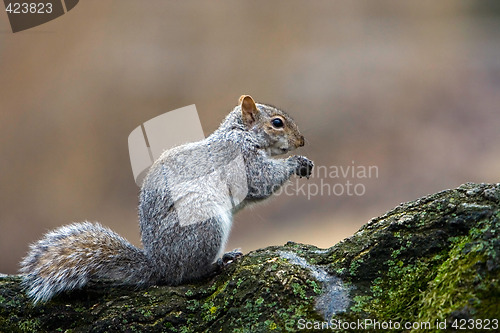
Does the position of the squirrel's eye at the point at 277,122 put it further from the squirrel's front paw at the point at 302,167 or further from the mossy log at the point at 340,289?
the mossy log at the point at 340,289

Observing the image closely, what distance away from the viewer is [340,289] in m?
1.95

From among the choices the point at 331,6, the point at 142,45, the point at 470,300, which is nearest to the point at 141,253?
the point at 470,300

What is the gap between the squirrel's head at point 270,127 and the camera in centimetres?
322

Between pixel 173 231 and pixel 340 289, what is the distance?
88 centimetres

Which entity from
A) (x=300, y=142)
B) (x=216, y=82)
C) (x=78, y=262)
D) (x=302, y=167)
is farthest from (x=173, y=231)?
(x=216, y=82)

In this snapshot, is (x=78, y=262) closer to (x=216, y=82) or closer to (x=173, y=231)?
(x=173, y=231)

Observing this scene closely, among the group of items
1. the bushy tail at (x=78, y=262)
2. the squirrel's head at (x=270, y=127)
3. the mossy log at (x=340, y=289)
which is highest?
the squirrel's head at (x=270, y=127)

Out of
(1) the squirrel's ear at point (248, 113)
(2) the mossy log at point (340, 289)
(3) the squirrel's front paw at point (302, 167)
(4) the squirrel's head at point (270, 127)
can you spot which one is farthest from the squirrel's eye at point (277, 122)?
(2) the mossy log at point (340, 289)

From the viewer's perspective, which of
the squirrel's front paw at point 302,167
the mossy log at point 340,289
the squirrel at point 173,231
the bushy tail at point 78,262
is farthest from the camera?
Answer: the squirrel's front paw at point 302,167

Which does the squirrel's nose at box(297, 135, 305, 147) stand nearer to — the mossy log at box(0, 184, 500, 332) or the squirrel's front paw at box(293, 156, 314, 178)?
the squirrel's front paw at box(293, 156, 314, 178)

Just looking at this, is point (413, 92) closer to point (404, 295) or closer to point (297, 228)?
point (297, 228)

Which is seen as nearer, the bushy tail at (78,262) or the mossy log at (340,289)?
the mossy log at (340,289)

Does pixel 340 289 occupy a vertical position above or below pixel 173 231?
below

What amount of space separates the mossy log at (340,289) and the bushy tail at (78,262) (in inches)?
2.3
